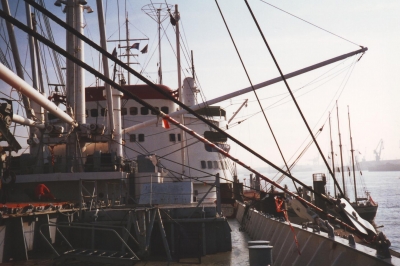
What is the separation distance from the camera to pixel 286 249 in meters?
11.6

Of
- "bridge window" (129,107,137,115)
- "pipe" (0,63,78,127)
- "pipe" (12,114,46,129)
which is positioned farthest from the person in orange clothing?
"bridge window" (129,107,137,115)

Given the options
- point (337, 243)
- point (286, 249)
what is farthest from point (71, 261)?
point (337, 243)

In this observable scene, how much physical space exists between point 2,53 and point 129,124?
13591 millimetres

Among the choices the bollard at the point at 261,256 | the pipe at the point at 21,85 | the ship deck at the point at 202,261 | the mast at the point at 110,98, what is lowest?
the ship deck at the point at 202,261

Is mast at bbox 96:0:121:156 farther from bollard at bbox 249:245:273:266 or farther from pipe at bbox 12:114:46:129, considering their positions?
bollard at bbox 249:245:273:266

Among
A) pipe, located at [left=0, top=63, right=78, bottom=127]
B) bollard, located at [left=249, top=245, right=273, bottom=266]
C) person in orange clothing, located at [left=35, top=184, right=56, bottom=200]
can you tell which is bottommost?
bollard, located at [left=249, top=245, right=273, bottom=266]

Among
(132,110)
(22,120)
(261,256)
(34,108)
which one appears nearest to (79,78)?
(34,108)

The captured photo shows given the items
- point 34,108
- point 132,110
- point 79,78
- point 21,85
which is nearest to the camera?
point 21,85

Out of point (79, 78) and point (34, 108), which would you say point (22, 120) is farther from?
point (34, 108)

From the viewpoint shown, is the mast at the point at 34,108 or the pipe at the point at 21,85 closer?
the pipe at the point at 21,85

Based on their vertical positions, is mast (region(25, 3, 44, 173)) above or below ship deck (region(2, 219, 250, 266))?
above

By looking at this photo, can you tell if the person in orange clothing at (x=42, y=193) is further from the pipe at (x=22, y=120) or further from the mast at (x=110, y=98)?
the mast at (x=110, y=98)

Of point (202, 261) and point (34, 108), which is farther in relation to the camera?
point (34, 108)

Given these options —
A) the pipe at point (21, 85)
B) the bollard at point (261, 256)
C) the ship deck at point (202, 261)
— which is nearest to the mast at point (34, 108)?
the pipe at point (21, 85)
